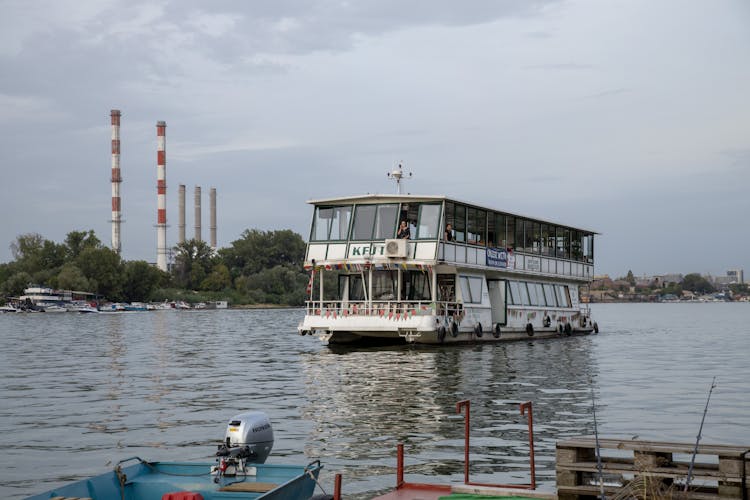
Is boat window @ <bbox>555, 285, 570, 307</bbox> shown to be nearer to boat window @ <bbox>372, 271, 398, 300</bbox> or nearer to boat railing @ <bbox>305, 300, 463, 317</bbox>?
boat railing @ <bbox>305, 300, 463, 317</bbox>

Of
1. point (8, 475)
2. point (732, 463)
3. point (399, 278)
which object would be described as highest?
point (399, 278)

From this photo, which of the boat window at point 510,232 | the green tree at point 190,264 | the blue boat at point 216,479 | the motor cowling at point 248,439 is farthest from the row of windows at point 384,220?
the green tree at point 190,264

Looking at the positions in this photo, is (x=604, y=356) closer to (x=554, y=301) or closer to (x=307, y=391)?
(x=554, y=301)

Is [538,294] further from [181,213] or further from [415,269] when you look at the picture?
[181,213]

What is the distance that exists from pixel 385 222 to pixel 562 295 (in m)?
17.2

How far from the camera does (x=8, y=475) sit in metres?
13.5

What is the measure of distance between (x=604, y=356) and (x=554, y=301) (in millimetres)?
11846

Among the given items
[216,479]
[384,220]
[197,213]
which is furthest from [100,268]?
[216,479]

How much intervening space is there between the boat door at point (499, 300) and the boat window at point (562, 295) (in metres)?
7.73

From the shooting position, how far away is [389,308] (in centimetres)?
3350

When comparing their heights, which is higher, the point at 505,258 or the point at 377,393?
the point at 505,258

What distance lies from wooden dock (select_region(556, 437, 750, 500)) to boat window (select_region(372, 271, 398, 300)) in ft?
85.7

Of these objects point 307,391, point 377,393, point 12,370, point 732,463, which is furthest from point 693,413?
point 12,370

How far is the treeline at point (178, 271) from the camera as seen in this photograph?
12694 cm
